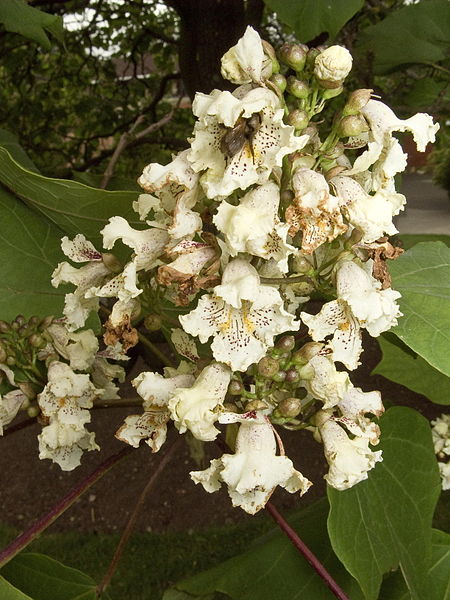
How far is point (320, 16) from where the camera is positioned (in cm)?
151

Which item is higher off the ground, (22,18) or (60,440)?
(22,18)

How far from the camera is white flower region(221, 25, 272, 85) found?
0.72 metres

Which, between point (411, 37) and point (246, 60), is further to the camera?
point (411, 37)

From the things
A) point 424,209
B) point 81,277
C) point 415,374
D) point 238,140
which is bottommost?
point 424,209

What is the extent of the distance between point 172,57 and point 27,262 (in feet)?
10.2

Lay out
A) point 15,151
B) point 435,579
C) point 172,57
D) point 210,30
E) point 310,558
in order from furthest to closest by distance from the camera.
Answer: point 172,57, point 210,30, point 15,151, point 435,579, point 310,558

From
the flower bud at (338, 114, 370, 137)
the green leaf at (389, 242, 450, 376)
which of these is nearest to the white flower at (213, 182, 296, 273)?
the flower bud at (338, 114, 370, 137)

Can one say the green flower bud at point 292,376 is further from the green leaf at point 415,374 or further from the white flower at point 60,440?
the green leaf at point 415,374

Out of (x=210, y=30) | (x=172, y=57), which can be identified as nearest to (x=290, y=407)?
(x=210, y=30)

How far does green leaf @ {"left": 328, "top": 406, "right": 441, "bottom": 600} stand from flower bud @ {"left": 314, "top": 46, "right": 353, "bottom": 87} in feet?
1.83

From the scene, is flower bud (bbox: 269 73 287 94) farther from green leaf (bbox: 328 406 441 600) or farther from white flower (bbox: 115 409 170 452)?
green leaf (bbox: 328 406 441 600)

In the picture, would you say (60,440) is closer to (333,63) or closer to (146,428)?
(146,428)

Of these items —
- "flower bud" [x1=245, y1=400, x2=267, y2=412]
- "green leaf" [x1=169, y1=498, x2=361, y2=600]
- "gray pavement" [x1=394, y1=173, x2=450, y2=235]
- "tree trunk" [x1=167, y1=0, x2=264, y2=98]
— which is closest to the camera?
"flower bud" [x1=245, y1=400, x2=267, y2=412]

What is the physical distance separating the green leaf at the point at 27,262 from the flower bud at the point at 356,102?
0.58 metres
